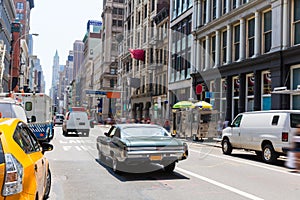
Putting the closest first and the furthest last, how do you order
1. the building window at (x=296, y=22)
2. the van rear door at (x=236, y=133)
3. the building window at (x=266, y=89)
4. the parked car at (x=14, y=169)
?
the parked car at (x=14, y=169)
the van rear door at (x=236, y=133)
the building window at (x=296, y=22)
the building window at (x=266, y=89)

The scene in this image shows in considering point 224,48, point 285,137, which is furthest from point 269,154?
point 224,48

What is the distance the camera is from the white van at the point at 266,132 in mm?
13891

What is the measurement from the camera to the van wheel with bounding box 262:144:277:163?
14.4m

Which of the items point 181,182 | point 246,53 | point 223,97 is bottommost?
point 181,182

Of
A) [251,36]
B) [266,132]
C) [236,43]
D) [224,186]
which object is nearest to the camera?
[224,186]

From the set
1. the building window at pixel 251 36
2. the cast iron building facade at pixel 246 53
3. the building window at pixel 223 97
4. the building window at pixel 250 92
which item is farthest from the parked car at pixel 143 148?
the building window at pixel 223 97

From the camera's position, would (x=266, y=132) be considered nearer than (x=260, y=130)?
Yes

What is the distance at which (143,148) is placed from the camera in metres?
10.4

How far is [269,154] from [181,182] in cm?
598

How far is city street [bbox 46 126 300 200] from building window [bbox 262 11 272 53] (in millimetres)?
13408

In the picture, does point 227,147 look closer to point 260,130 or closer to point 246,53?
point 260,130

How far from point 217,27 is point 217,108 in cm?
685

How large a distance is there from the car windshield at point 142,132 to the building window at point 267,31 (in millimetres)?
15946

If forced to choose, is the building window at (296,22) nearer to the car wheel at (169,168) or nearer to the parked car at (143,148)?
the parked car at (143,148)
